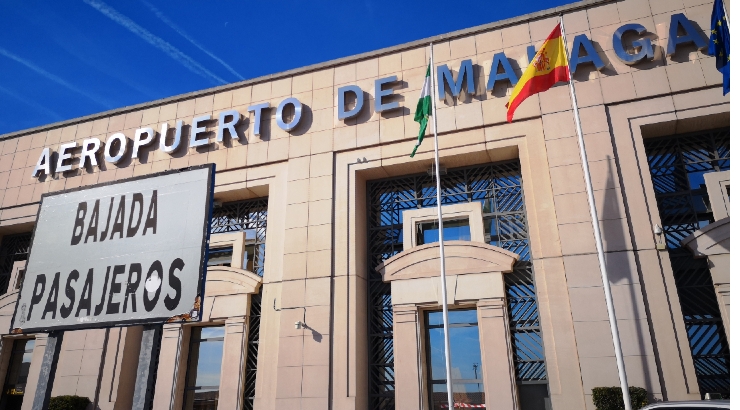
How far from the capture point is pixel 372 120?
Answer: 750 inches

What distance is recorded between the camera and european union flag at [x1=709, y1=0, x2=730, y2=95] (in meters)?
12.9

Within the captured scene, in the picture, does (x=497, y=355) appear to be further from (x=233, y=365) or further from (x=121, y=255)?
(x=121, y=255)

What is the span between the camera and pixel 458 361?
52.2ft

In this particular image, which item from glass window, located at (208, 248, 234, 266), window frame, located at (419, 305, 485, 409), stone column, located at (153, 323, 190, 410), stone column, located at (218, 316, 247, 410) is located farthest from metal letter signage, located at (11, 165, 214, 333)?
window frame, located at (419, 305, 485, 409)

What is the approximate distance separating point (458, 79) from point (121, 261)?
1253 cm

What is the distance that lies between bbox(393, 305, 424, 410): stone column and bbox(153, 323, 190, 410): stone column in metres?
7.91

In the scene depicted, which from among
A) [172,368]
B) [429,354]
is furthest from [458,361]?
[172,368]

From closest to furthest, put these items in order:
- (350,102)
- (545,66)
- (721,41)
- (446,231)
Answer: (721,41) → (545,66) → (446,231) → (350,102)

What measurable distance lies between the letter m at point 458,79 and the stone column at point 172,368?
12887 mm

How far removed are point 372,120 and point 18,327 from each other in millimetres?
12496

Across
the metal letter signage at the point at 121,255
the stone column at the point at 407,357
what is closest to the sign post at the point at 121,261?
the metal letter signage at the point at 121,255

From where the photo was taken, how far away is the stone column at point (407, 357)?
50.6 ft

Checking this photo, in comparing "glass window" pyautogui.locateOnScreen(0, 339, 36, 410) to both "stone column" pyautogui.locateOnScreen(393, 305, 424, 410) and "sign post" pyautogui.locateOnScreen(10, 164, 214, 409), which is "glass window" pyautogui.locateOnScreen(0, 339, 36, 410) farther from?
"stone column" pyautogui.locateOnScreen(393, 305, 424, 410)

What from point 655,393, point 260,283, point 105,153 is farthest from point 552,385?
point 105,153
